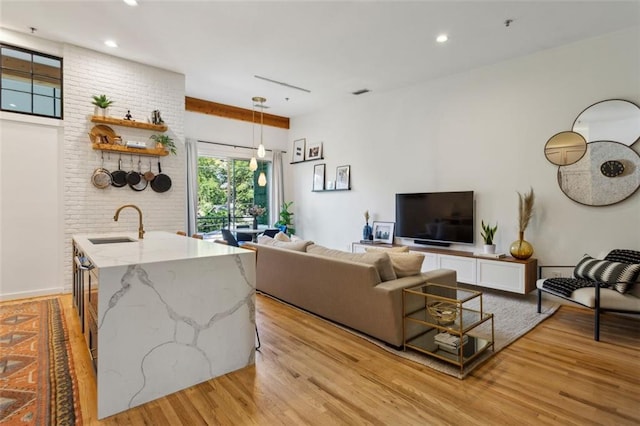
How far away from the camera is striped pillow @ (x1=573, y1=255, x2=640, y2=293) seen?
120 inches

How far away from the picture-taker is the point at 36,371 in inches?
94.0

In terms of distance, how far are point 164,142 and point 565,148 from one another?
5.56 metres

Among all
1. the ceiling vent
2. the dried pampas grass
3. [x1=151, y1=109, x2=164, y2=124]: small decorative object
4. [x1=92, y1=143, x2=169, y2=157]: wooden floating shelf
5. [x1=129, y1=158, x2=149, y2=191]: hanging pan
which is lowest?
the dried pampas grass

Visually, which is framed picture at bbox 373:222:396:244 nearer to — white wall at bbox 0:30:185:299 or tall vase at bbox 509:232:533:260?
tall vase at bbox 509:232:533:260

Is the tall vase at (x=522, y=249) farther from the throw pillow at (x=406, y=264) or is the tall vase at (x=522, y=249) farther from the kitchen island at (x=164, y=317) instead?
the kitchen island at (x=164, y=317)

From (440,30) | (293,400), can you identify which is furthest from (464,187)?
(293,400)

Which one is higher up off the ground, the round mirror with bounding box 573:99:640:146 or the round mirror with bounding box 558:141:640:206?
the round mirror with bounding box 573:99:640:146

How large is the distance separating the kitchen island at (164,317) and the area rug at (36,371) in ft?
0.86

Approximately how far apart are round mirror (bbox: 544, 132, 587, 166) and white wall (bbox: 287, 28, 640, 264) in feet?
0.31

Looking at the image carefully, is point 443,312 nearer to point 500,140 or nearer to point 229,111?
point 500,140

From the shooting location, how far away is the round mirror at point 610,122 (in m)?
3.61

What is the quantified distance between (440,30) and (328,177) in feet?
12.2

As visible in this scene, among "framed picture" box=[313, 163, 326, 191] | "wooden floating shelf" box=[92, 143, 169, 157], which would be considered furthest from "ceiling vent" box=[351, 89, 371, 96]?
"wooden floating shelf" box=[92, 143, 169, 157]

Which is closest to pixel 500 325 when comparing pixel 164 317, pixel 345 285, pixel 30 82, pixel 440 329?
pixel 440 329
